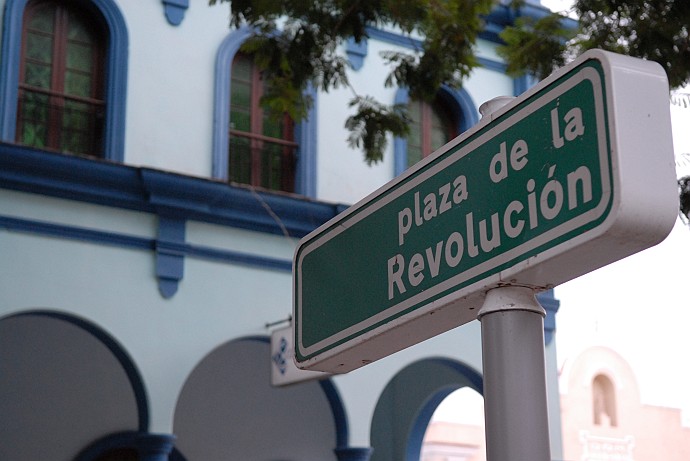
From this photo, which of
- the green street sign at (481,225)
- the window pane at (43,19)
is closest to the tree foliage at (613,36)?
the window pane at (43,19)

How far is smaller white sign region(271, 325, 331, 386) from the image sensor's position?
9.10 m

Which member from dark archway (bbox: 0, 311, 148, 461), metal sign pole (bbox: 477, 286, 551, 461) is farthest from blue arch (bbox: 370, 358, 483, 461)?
metal sign pole (bbox: 477, 286, 551, 461)

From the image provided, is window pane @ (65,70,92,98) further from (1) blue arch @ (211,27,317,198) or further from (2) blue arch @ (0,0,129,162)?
(1) blue arch @ (211,27,317,198)

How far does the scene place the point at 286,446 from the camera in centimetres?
1188

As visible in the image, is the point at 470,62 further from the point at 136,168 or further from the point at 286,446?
the point at 286,446

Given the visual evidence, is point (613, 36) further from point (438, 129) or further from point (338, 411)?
point (438, 129)

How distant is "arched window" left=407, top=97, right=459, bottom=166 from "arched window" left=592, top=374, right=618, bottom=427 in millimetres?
9276

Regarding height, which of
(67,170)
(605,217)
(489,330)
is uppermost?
(67,170)

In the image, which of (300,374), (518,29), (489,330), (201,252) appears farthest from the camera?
(201,252)

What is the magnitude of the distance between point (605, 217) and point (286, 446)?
10.5 metres

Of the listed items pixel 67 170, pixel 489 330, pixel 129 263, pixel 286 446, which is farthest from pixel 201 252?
pixel 489 330

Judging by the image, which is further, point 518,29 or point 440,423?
point 440,423

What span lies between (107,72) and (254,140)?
1.53 m

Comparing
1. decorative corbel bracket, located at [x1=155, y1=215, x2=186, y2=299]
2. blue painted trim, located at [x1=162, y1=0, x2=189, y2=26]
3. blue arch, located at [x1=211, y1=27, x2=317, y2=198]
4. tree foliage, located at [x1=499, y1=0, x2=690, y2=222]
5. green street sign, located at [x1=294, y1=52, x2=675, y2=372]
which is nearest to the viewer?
green street sign, located at [x1=294, y1=52, x2=675, y2=372]
